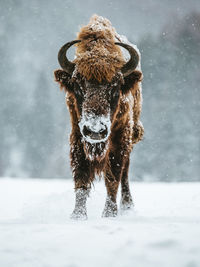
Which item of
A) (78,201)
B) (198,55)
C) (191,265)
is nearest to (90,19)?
(78,201)

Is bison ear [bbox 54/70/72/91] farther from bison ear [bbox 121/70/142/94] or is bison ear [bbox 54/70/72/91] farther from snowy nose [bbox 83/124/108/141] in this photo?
snowy nose [bbox 83/124/108/141]

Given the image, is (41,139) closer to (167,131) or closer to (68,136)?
(167,131)

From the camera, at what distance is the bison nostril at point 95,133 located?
3834 millimetres

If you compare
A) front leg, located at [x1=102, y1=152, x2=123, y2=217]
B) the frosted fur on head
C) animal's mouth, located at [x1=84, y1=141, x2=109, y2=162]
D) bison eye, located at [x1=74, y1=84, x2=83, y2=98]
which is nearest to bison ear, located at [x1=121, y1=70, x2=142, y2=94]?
the frosted fur on head

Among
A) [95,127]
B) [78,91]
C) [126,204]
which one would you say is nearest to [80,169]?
[95,127]

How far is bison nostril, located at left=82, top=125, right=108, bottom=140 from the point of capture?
3834 mm

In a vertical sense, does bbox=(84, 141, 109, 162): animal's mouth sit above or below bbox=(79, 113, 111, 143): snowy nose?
below

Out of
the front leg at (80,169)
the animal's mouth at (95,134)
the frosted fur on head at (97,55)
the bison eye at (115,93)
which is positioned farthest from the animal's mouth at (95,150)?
the frosted fur on head at (97,55)

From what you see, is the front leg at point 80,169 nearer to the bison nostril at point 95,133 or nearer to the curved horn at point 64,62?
the bison nostril at point 95,133

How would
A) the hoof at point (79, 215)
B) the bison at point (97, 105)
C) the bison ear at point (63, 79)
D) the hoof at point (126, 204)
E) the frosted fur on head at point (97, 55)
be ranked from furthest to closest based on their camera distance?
the hoof at point (126, 204)
the bison ear at point (63, 79)
the hoof at point (79, 215)
the frosted fur on head at point (97, 55)
the bison at point (97, 105)

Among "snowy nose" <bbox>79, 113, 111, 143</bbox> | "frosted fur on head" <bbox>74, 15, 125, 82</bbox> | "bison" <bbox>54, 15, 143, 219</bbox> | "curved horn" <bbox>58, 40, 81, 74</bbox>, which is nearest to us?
"snowy nose" <bbox>79, 113, 111, 143</bbox>

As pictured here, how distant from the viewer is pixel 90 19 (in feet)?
17.9

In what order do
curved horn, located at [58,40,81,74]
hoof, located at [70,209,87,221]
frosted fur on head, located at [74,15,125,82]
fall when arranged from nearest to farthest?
frosted fur on head, located at [74,15,125,82] < hoof, located at [70,209,87,221] < curved horn, located at [58,40,81,74]

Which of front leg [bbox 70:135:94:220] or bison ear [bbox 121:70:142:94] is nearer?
front leg [bbox 70:135:94:220]
